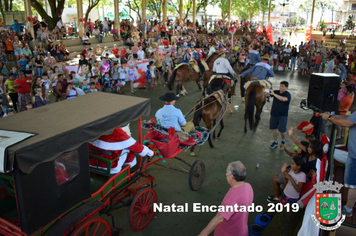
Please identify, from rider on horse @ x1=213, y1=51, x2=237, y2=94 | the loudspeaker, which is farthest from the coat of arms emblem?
rider on horse @ x1=213, y1=51, x2=237, y2=94

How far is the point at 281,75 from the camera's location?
18.9 m

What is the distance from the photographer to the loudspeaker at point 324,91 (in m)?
4.13

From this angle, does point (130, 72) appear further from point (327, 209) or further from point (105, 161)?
point (327, 209)

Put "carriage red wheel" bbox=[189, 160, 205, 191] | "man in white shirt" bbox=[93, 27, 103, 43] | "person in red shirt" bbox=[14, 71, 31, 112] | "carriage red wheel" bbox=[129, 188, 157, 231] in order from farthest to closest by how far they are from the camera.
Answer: "man in white shirt" bbox=[93, 27, 103, 43]
"person in red shirt" bbox=[14, 71, 31, 112]
"carriage red wheel" bbox=[189, 160, 205, 191]
"carriage red wheel" bbox=[129, 188, 157, 231]

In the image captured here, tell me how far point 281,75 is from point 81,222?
17535mm

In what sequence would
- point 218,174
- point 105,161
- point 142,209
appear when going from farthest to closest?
point 218,174, point 142,209, point 105,161

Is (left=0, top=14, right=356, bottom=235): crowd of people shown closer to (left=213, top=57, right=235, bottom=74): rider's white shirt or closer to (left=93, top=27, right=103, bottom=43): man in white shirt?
(left=93, top=27, right=103, bottom=43): man in white shirt

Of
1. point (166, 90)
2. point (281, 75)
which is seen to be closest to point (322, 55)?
point (281, 75)

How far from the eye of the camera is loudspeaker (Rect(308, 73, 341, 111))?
4.13m

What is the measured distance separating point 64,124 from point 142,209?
1927 millimetres

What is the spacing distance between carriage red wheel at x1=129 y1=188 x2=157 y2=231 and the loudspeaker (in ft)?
9.43

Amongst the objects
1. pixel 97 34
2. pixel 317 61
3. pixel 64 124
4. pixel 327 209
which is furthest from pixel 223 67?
pixel 97 34

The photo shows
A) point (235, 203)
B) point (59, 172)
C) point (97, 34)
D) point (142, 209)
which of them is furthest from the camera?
point (97, 34)

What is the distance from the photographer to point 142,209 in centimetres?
468
